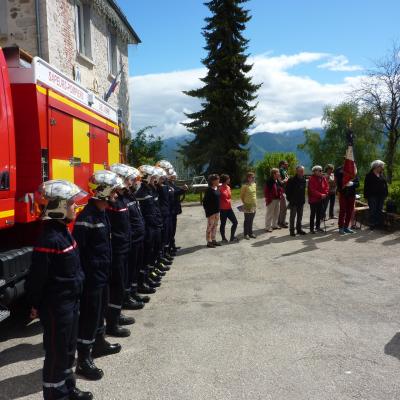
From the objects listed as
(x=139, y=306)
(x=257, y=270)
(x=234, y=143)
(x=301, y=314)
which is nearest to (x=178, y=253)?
(x=257, y=270)

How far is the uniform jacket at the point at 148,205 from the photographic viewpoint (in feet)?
22.4

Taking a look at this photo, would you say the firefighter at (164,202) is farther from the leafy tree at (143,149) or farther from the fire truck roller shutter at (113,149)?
the leafy tree at (143,149)

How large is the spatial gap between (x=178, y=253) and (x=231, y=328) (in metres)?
4.99

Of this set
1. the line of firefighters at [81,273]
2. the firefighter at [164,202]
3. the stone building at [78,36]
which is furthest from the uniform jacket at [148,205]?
the stone building at [78,36]

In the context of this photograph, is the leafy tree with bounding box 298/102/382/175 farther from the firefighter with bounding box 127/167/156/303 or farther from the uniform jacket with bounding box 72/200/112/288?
the uniform jacket with bounding box 72/200/112/288

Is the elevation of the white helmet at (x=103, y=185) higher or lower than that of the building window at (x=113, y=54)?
lower

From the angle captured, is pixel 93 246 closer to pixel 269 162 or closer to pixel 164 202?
pixel 164 202

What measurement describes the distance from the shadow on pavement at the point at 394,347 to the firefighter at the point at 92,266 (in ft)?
9.53

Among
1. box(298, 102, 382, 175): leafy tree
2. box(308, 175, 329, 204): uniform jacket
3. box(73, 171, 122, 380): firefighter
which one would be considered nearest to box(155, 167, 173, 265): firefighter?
box(73, 171, 122, 380): firefighter

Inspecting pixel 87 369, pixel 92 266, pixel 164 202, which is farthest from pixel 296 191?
pixel 87 369

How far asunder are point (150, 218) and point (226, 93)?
70.6 ft

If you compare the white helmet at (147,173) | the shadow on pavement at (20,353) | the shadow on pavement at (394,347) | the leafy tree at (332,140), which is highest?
the leafy tree at (332,140)

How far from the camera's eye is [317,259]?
8930 mm

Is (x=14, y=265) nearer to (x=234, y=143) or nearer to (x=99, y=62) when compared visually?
(x=99, y=62)
